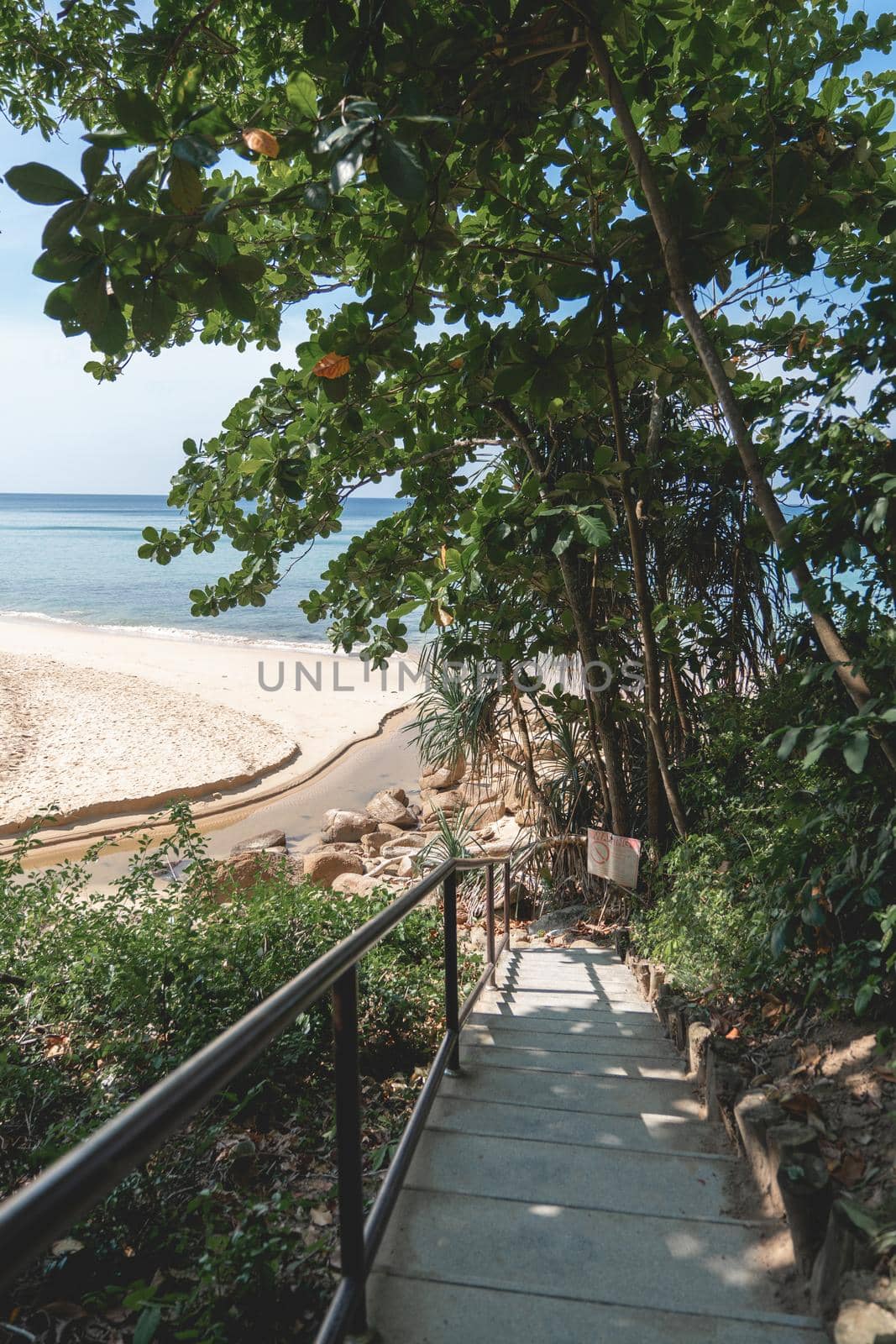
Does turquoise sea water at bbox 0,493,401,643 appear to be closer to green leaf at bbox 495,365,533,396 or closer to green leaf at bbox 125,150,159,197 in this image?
green leaf at bbox 495,365,533,396

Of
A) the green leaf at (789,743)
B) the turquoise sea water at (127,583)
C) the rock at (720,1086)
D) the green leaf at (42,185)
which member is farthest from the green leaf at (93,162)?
the turquoise sea water at (127,583)

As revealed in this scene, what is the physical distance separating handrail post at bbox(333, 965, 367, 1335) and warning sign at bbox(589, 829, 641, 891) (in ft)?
11.7

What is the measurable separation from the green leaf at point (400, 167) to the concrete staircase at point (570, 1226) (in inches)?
70.8

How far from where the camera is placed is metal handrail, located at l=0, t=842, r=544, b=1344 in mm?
631

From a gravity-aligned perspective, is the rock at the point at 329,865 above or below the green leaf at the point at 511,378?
below

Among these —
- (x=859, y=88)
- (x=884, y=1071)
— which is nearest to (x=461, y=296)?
(x=859, y=88)

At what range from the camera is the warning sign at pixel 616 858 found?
4760mm

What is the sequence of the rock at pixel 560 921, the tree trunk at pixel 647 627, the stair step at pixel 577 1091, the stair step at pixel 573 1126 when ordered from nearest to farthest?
the stair step at pixel 573 1126, the stair step at pixel 577 1091, the tree trunk at pixel 647 627, the rock at pixel 560 921

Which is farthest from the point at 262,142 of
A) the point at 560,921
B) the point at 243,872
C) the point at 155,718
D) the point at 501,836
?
the point at 155,718

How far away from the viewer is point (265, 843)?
8648mm

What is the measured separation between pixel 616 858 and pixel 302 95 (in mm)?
4027

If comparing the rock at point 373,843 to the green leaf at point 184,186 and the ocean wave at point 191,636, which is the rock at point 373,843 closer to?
the green leaf at point 184,186

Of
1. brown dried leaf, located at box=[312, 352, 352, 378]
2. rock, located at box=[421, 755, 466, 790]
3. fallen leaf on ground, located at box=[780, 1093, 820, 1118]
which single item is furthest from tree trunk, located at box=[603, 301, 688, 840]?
rock, located at box=[421, 755, 466, 790]

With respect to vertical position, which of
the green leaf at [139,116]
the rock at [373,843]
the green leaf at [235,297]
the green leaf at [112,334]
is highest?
the green leaf at [139,116]
